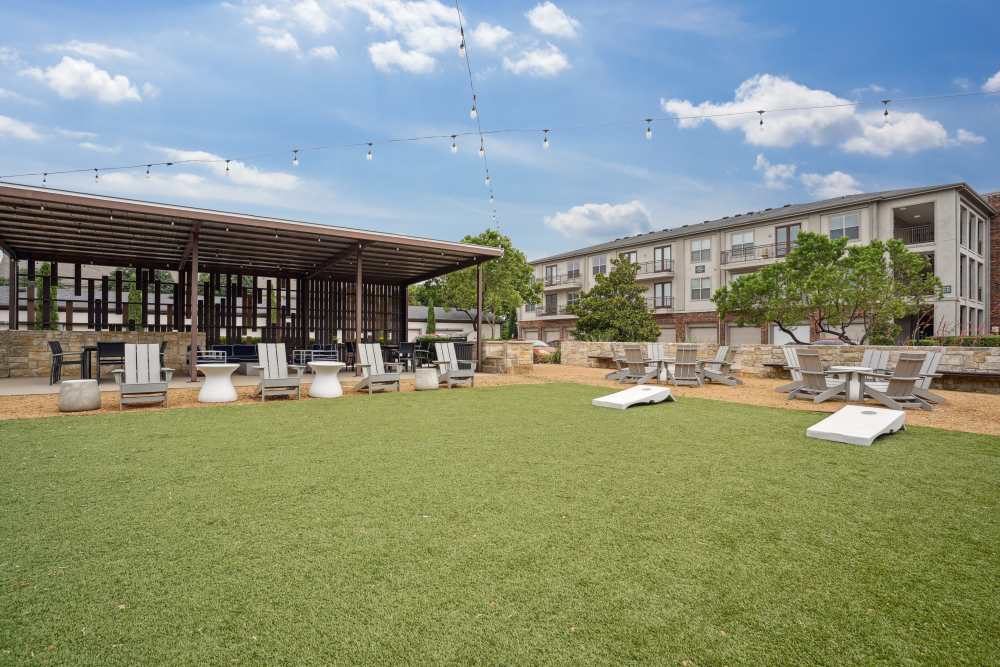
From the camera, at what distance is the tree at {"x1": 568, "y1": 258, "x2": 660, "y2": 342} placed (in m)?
23.5

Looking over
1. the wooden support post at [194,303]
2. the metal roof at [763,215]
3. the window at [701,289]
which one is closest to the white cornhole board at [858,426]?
the wooden support post at [194,303]

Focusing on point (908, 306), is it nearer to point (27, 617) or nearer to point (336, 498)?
point (336, 498)

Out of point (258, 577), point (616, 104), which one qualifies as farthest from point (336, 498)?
point (616, 104)

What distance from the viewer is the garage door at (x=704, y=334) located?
32.4 m

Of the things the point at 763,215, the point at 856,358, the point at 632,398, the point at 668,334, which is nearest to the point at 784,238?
the point at 763,215

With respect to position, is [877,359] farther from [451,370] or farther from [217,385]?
[217,385]

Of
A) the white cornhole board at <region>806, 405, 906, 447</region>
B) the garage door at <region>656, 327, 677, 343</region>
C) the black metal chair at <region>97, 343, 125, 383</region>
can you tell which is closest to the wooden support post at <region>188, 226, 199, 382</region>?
the black metal chair at <region>97, 343, 125, 383</region>

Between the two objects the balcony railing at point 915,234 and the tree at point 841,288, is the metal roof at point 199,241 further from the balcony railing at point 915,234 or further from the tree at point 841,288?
the balcony railing at point 915,234

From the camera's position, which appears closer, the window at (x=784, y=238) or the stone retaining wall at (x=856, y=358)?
the stone retaining wall at (x=856, y=358)

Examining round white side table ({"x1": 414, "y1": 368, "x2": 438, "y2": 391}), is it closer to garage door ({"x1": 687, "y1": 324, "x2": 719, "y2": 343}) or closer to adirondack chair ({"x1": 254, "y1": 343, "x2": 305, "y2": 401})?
adirondack chair ({"x1": 254, "y1": 343, "x2": 305, "y2": 401})

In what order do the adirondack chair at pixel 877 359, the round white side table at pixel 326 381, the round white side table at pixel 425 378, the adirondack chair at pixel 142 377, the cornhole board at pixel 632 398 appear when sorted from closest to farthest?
the adirondack chair at pixel 142 377, the cornhole board at pixel 632 398, the round white side table at pixel 326 381, the adirondack chair at pixel 877 359, the round white side table at pixel 425 378

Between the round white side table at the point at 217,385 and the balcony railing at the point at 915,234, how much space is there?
3045cm

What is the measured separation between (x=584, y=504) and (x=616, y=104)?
12796 mm

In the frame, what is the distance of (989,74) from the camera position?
1504cm
